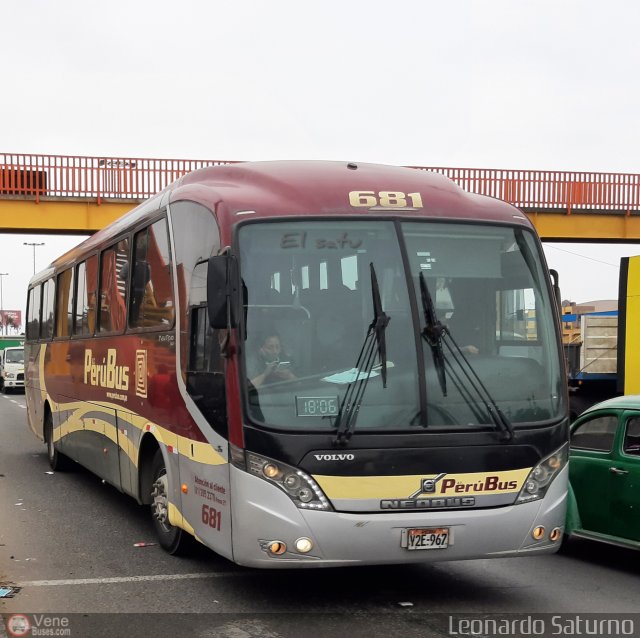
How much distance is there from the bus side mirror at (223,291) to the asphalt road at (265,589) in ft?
6.44

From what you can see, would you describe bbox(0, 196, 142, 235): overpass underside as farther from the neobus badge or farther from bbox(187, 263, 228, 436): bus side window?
bbox(187, 263, 228, 436): bus side window

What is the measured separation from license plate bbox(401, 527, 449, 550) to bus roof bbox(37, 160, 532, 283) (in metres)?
2.24

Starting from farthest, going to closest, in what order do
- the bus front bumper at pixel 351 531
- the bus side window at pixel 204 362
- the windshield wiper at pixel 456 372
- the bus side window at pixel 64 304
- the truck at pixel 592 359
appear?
the truck at pixel 592 359, the bus side window at pixel 64 304, the bus side window at pixel 204 362, the windshield wiper at pixel 456 372, the bus front bumper at pixel 351 531

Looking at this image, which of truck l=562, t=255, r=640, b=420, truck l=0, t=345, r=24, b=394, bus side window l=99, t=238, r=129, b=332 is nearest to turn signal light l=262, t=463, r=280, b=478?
bus side window l=99, t=238, r=129, b=332

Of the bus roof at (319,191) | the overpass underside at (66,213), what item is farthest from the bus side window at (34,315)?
the bus roof at (319,191)

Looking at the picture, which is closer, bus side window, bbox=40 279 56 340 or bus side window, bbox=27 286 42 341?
bus side window, bbox=40 279 56 340

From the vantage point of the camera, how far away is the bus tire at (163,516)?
8773mm

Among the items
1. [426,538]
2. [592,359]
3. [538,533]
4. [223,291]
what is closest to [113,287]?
[223,291]

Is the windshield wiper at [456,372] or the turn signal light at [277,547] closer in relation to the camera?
the turn signal light at [277,547]

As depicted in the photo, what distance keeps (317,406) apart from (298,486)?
0.53 meters

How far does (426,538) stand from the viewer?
6.81 metres

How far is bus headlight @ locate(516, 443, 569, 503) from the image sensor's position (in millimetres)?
7094

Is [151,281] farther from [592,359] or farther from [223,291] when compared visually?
[592,359]

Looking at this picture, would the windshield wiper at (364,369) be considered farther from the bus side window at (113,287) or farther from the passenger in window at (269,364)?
the bus side window at (113,287)
